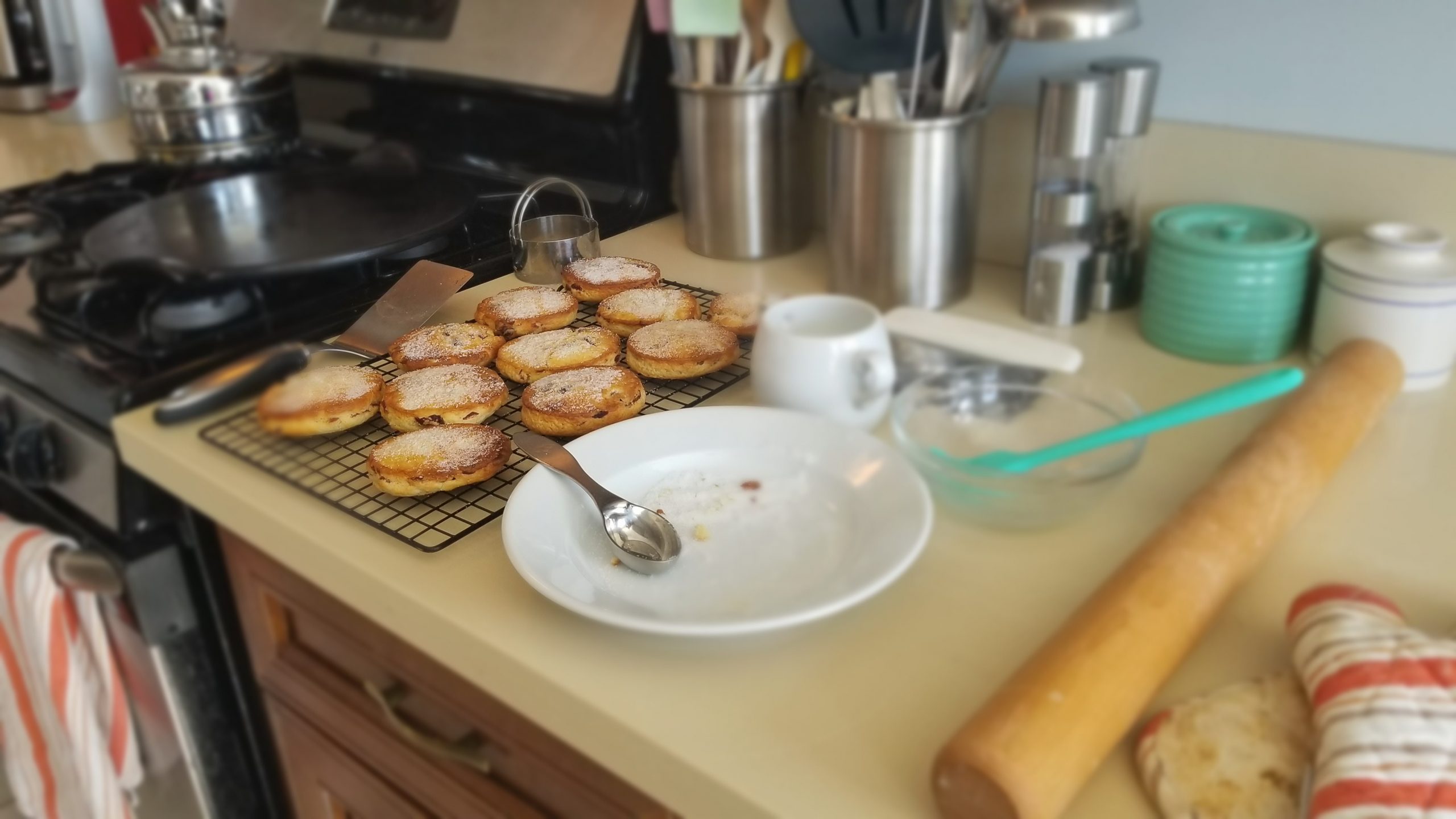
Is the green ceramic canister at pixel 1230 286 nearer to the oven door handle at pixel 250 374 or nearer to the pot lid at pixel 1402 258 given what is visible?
the pot lid at pixel 1402 258

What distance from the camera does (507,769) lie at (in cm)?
52

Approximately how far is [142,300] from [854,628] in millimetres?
431

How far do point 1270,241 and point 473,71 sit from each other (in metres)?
0.67

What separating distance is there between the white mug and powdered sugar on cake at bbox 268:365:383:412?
0.21 m

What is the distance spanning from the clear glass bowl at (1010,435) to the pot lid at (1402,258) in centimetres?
17

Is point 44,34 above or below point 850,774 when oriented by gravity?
above

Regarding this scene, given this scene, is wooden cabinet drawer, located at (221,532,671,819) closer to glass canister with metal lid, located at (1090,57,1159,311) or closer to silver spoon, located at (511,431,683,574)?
Answer: silver spoon, located at (511,431,683,574)

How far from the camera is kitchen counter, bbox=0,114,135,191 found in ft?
3.94

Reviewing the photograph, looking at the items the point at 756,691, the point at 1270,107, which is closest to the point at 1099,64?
the point at 1270,107

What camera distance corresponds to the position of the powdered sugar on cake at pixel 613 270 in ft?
2.10

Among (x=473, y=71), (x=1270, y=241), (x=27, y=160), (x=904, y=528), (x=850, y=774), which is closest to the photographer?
(x=850, y=774)

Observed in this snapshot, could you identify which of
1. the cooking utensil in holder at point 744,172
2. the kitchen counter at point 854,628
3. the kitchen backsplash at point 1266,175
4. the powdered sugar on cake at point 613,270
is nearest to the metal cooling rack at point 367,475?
the kitchen counter at point 854,628

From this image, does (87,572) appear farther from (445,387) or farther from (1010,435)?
(1010,435)

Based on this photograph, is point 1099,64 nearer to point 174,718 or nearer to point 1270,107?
point 1270,107
